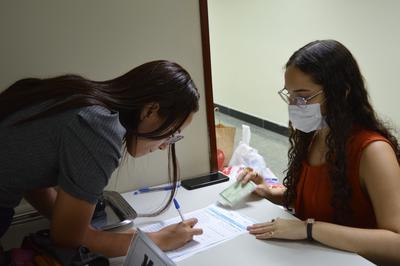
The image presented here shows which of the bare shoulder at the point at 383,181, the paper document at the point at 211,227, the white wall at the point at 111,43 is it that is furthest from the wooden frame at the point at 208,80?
the bare shoulder at the point at 383,181

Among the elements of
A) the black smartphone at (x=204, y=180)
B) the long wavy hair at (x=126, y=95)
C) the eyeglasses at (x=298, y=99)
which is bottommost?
the black smartphone at (x=204, y=180)

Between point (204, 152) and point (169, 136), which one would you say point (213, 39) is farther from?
point (169, 136)

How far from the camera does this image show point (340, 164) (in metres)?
1.11

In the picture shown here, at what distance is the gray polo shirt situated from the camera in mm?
792

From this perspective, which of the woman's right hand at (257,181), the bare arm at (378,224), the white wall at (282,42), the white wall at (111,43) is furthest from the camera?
the white wall at (282,42)

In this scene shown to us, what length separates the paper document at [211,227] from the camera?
106 centimetres

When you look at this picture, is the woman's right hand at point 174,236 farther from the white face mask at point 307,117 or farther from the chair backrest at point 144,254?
the white face mask at point 307,117

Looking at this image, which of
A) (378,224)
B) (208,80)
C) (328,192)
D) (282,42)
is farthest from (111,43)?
(282,42)

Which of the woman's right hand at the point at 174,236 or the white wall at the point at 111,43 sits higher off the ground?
the white wall at the point at 111,43

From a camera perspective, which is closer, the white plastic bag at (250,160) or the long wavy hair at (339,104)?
the long wavy hair at (339,104)

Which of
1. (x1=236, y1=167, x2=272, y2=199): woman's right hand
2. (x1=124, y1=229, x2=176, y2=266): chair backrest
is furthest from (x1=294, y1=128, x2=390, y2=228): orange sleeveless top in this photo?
→ (x1=124, y1=229, x2=176, y2=266): chair backrest

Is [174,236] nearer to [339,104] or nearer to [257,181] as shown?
[257,181]

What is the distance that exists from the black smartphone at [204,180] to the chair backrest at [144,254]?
0.63 m

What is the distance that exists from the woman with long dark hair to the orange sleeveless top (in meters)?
0.52
